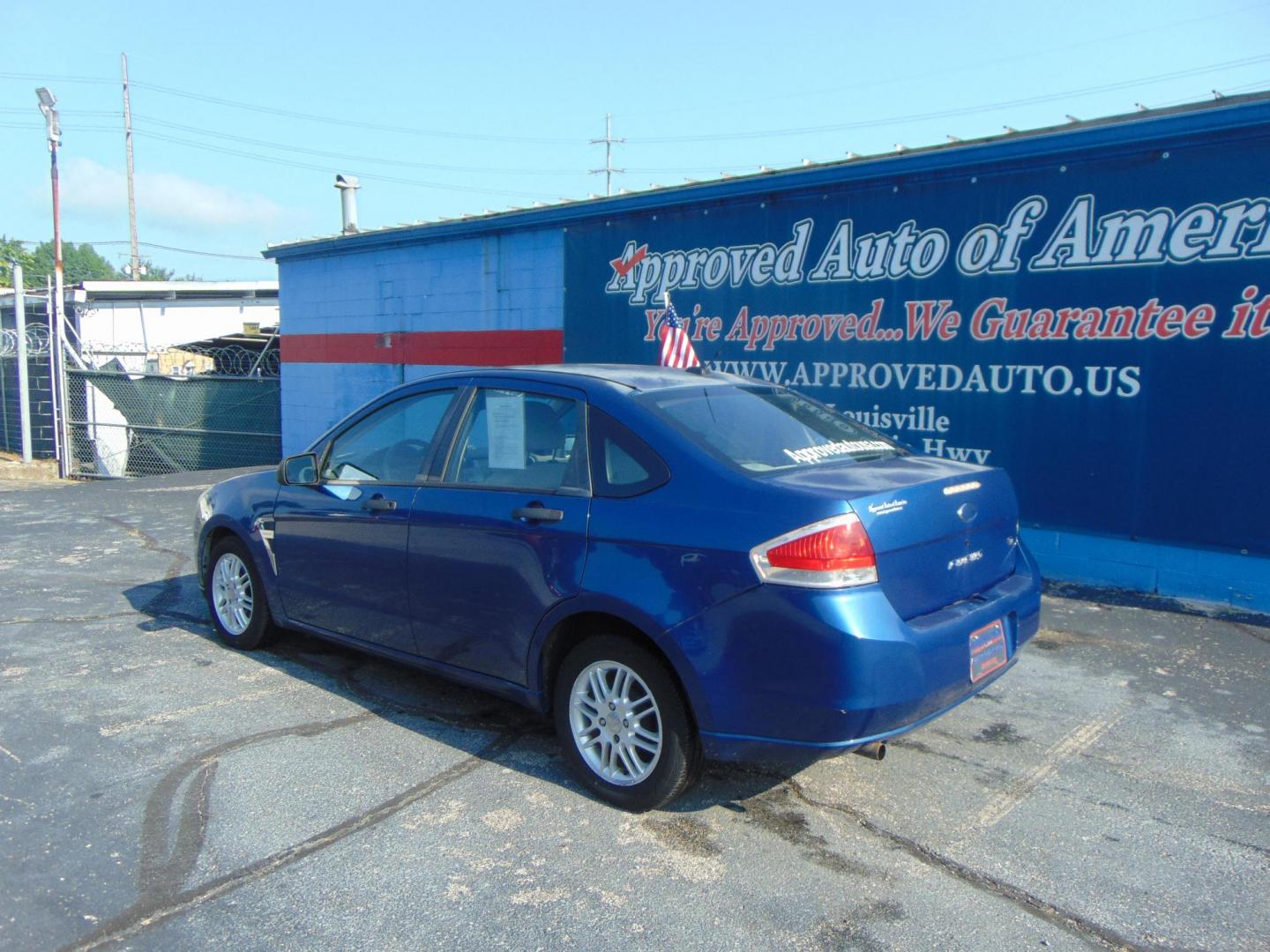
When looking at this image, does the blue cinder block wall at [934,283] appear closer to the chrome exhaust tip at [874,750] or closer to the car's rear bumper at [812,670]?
the car's rear bumper at [812,670]

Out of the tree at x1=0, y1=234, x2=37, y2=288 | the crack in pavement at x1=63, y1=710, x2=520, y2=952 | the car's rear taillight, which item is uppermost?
the tree at x1=0, y1=234, x2=37, y2=288

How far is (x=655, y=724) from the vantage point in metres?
3.67

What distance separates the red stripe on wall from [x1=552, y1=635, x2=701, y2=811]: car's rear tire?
7413 millimetres

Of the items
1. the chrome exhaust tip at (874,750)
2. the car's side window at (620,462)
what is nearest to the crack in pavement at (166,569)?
the car's side window at (620,462)

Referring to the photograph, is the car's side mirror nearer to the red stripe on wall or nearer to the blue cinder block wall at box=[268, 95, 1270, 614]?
the blue cinder block wall at box=[268, 95, 1270, 614]

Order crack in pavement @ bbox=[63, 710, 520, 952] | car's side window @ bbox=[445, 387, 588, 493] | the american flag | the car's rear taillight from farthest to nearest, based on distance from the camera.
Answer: the american flag < car's side window @ bbox=[445, 387, 588, 493] < the car's rear taillight < crack in pavement @ bbox=[63, 710, 520, 952]

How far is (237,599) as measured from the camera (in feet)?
18.9

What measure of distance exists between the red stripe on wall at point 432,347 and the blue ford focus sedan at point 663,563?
6.34 m

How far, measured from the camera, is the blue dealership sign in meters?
6.45

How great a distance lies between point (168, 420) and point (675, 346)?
11364 millimetres

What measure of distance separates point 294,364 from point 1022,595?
13.1 meters

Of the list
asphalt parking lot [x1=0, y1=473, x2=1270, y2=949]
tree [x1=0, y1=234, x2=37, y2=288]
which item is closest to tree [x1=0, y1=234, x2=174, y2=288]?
tree [x1=0, y1=234, x2=37, y2=288]

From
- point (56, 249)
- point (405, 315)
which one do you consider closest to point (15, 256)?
point (56, 249)

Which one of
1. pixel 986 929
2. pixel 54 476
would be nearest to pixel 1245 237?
pixel 986 929
